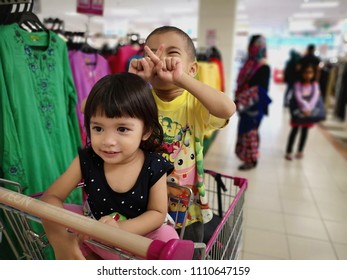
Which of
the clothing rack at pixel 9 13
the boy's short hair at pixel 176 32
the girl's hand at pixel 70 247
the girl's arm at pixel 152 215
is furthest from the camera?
the clothing rack at pixel 9 13

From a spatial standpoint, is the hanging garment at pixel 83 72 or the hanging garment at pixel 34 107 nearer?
the hanging garment at pixel 34 107

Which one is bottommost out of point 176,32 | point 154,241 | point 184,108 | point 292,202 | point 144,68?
point 292,202

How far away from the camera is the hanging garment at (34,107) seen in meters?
1.43

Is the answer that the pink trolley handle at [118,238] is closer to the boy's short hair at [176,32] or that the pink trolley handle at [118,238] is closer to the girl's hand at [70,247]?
the girl's hand at [70,247]

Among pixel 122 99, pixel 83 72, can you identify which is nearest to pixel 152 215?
pixel 122 99

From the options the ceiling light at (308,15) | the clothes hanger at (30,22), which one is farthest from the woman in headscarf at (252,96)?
the ceiling light at (308,15)

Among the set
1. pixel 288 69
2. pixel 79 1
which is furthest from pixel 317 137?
pixel 79 1

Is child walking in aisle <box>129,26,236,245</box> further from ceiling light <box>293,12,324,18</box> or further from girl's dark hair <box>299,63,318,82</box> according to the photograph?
ceiling light <box>293,12,324,18</box>

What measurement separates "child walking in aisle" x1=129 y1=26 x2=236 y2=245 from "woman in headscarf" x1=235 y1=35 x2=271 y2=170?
243 cm

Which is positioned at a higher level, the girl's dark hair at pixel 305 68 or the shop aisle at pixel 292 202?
the girl's dark hair at pixel 305 68

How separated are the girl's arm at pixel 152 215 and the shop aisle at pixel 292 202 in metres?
1.33

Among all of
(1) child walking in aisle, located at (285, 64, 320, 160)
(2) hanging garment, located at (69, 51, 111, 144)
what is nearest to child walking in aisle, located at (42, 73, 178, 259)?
(2) hanging garment, located at (69, 51, 111, 144)

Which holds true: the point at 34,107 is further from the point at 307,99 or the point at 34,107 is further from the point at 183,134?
the point at 307,99

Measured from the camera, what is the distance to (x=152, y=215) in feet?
3.15
